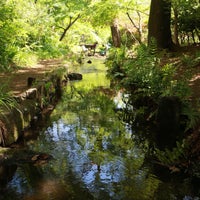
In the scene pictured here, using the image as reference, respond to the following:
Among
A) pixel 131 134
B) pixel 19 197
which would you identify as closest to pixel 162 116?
pixel 131 134

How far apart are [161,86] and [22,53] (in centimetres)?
775

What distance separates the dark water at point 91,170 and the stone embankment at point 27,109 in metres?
0.42

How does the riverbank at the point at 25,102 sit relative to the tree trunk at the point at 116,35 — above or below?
below

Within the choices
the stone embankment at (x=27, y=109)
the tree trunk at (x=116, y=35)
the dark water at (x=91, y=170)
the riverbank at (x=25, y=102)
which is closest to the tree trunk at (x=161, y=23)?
the riverbank at (x=25, y=102)

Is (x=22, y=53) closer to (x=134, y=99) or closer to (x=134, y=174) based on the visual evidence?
(x=134, y=99)

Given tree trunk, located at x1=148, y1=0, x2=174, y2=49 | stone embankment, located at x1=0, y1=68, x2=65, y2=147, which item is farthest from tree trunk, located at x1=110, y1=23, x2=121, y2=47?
stone embankment, located at x1=0, y1=68, x2=65, y2=147

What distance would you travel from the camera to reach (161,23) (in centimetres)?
1358

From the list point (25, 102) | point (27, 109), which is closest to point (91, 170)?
point (27, 109)

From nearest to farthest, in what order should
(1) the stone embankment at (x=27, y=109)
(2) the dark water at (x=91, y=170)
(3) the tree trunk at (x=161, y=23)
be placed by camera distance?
(2) the dark water at (x=91, y=170) → (1) the stone embankment at (x=27, y=109) → (3) the tree trunk at (x=161, y=23)

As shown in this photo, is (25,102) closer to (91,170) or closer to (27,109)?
(27,109)

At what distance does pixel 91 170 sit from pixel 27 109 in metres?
2.79

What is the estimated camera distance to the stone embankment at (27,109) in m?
6.27

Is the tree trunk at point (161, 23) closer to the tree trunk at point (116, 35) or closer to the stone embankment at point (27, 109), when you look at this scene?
the stone embankment at point (27, 109)

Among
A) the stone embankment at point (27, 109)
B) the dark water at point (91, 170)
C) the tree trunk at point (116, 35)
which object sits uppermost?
the tree trunk at point (116, 35)
